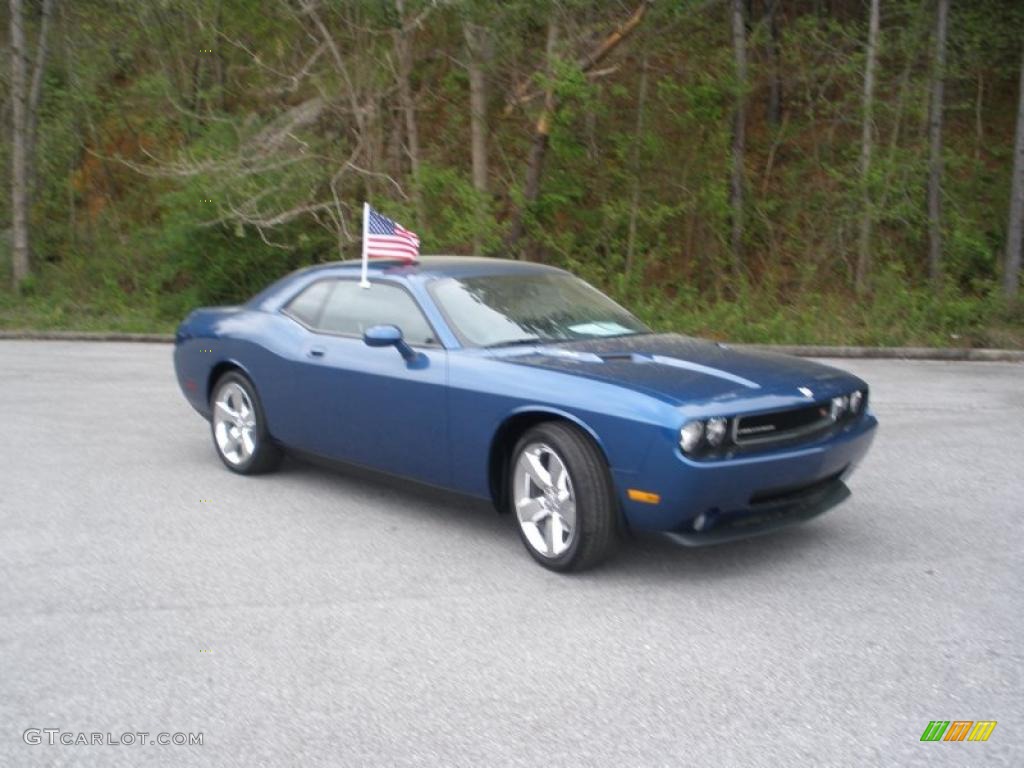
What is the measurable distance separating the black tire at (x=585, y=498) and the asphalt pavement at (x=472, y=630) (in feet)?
0.46

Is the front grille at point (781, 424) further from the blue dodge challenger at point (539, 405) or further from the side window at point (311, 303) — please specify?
the side window at point (311, 303)

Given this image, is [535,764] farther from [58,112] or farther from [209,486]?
[58,112]

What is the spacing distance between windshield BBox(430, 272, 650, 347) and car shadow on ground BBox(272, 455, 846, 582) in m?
0.90

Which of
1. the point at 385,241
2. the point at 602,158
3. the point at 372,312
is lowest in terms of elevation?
the point at 372,312

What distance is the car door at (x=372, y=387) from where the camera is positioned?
593 centimetres

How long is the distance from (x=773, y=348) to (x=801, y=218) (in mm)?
6198

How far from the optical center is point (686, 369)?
543 centimetres

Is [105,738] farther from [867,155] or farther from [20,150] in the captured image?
[20,150]

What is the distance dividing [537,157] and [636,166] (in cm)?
195

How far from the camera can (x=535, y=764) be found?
3.45m

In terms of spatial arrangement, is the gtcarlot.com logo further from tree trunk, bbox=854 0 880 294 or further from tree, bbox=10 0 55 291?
tree, bbox=10 0 55 291

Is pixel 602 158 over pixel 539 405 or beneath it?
over

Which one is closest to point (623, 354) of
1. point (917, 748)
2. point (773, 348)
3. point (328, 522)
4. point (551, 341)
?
point (551, 341)

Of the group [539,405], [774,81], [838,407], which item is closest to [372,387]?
[539,405]
